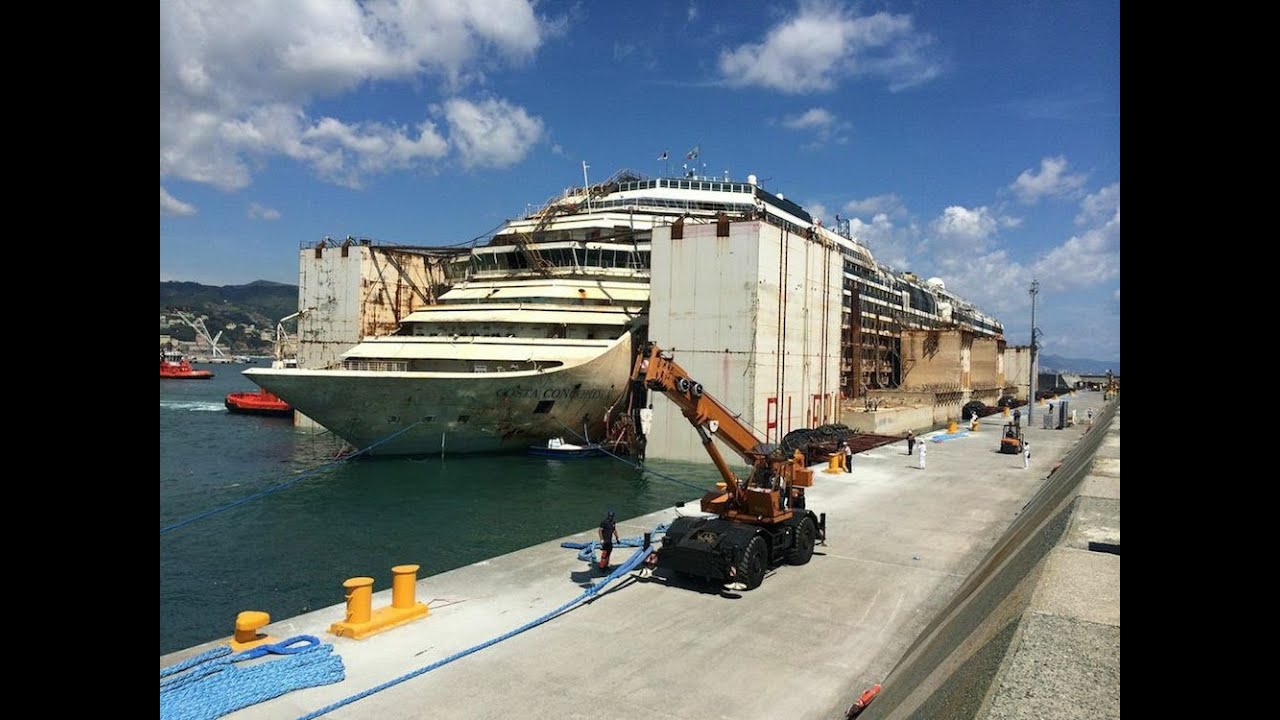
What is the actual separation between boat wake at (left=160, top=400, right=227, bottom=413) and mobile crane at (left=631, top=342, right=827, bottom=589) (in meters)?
72.7

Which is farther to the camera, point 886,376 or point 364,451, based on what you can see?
point 886,376

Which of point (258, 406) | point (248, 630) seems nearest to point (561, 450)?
point (248, 630)

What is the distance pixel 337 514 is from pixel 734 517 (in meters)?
17.0

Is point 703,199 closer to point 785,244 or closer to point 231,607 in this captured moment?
point 785,244

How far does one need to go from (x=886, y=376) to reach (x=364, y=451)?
2011 inches

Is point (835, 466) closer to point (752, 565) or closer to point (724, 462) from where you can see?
point (724, 462)

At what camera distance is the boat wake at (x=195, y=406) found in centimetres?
7761

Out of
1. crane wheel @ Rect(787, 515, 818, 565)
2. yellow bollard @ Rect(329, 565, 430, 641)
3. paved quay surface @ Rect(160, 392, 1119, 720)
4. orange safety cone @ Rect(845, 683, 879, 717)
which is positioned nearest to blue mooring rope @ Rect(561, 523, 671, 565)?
paved quay surface @ Rect(160, 392, 1119, 720)

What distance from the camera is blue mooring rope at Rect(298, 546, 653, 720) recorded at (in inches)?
391

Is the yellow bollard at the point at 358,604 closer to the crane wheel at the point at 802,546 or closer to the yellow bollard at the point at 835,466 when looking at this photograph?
the crane wheel at the point at 802,546

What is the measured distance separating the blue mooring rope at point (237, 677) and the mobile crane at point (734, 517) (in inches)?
263

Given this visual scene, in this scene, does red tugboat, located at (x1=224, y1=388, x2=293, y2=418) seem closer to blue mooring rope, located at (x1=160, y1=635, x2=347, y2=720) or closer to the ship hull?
the ship hull
